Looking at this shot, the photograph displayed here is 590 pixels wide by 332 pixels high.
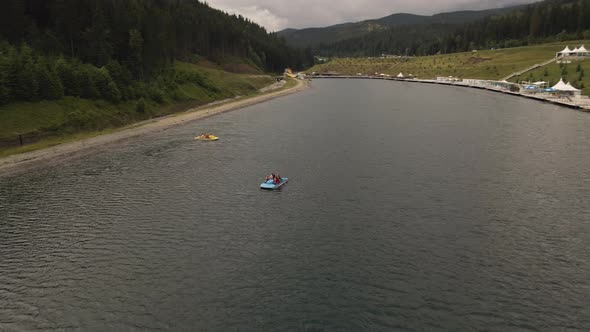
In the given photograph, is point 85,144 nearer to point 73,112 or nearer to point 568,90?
point 73,112

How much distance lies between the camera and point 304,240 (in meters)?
42.5

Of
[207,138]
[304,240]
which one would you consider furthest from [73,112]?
[304,240]

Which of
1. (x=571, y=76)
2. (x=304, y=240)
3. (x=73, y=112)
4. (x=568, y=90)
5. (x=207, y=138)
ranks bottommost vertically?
(x=304, y=240)

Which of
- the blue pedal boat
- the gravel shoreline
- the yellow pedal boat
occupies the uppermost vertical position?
the gravel shoreline

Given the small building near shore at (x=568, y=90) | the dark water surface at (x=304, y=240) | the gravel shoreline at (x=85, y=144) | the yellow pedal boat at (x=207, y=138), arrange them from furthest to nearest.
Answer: the small building near shore at (x=568, y=90)
the yellow pedal boat at (x=207, y=138)
the gravel shoreline at (x=85, y=144)
the dark water surface at (x=304, y=240)

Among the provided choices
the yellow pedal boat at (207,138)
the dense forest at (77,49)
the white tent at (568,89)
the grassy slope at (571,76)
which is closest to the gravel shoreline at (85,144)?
the dense forest at (77,49)

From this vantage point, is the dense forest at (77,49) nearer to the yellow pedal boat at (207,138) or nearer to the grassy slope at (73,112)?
the grassy slope at (73,112)

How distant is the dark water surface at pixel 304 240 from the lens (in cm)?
3111

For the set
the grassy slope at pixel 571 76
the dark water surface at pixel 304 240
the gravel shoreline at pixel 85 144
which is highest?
the grassy slope at pixel 571 76

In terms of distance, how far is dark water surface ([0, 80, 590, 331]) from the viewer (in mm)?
31109

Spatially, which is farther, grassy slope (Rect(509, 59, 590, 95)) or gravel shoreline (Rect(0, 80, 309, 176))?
grassy slope (Rect(509, 59, 590, 95))

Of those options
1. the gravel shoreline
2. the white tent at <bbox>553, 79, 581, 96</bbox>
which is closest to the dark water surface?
the gravel shoreline

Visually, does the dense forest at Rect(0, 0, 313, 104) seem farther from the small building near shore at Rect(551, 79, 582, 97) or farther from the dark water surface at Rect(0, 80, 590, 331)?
the small building near shore at Rect(551, 79, 582, 97)

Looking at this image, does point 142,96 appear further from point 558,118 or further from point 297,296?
point 558,118
